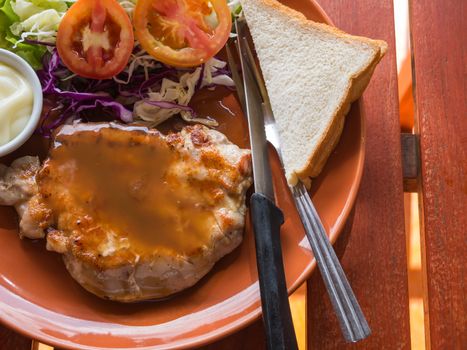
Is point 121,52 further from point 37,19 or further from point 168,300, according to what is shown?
point 168,300

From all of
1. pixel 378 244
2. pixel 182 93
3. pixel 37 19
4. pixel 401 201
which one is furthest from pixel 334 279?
pixel 37 19

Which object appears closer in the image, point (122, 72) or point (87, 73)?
point (87, 73)

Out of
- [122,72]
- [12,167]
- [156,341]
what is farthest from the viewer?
[122,72]

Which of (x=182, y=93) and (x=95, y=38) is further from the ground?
(x=95, y=38)

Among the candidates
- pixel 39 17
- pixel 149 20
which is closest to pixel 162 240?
pixel 149 20

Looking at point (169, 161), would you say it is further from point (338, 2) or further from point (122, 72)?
point (338, 2)

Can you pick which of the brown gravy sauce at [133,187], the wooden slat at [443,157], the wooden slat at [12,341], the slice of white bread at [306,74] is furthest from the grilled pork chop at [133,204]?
the wooden slat at [443,157]
